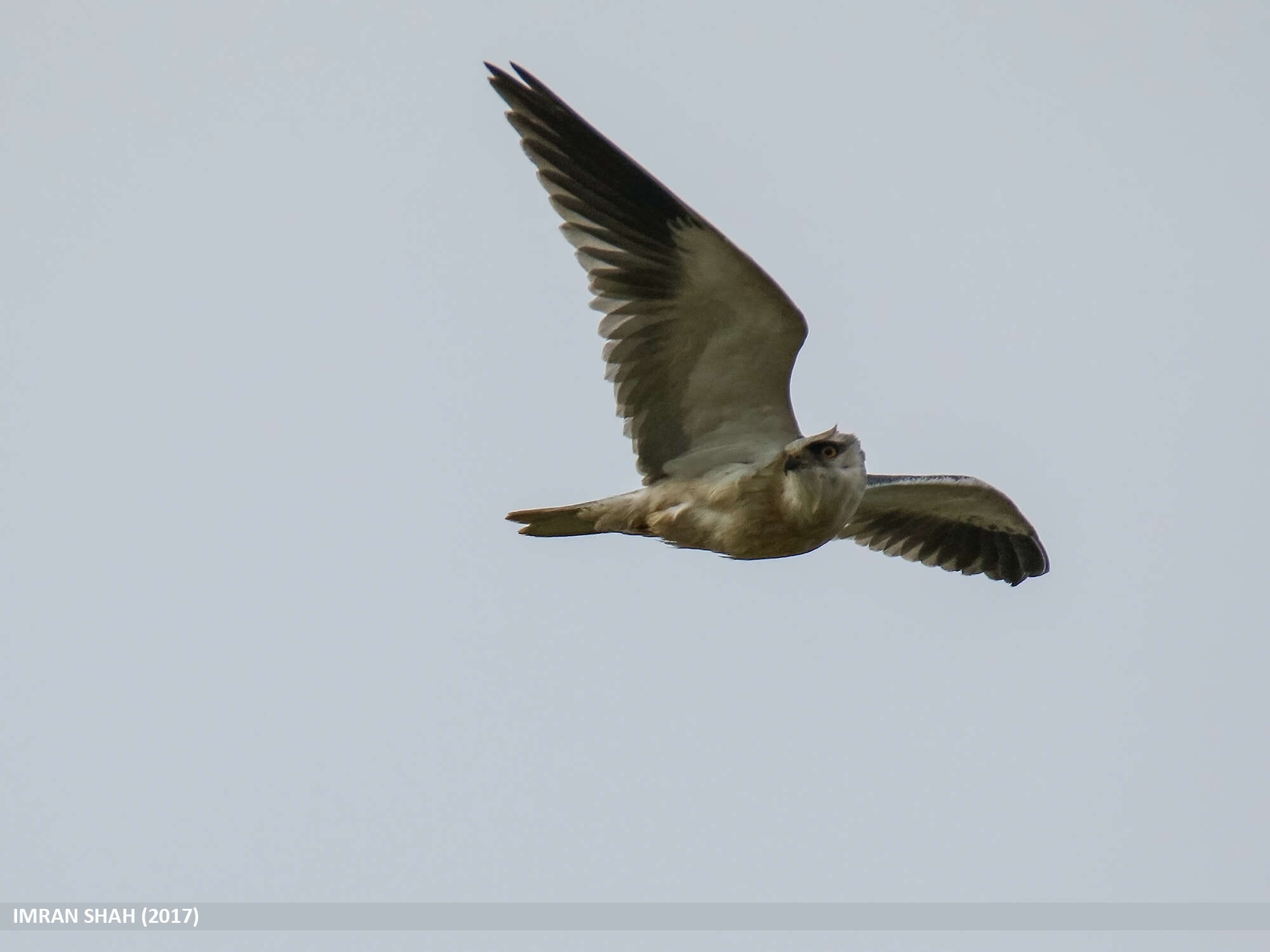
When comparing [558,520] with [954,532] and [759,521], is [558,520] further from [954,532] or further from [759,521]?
[954,532]

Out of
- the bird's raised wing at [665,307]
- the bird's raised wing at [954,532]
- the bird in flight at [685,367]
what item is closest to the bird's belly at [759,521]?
the bird in flight at [685,367]

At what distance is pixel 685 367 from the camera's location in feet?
28.3

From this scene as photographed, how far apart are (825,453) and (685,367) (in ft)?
3.11

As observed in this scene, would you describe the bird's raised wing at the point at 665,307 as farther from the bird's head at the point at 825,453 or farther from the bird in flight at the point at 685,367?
the bird's head at the point at 825,453

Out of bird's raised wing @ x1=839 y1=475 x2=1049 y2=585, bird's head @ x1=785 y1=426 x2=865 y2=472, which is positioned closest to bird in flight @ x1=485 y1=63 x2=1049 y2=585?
bird's head @ x1=785 y1=426 x2=865 y2=472

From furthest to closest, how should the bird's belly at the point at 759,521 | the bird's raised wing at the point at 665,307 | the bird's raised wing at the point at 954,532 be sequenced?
the bird's raised wing at the point at 954,532 < the bird's belly at the point at 759,521 < the bird's raised wing at the point at 665,307

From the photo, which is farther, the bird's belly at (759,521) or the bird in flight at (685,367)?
the bird's belly at (759,521)

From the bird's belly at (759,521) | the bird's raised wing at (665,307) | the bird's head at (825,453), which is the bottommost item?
the bird's belly at (759,521)

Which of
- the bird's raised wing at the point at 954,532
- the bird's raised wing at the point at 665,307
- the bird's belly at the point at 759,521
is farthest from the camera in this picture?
the bird's raised wing at the point at 954,532

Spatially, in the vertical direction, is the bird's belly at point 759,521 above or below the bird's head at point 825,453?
below

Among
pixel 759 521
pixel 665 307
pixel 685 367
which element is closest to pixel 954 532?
pixel 759 521

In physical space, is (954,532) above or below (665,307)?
below

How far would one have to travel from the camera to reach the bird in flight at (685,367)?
816 centimetres

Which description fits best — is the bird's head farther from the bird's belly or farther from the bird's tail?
the bird's tail
